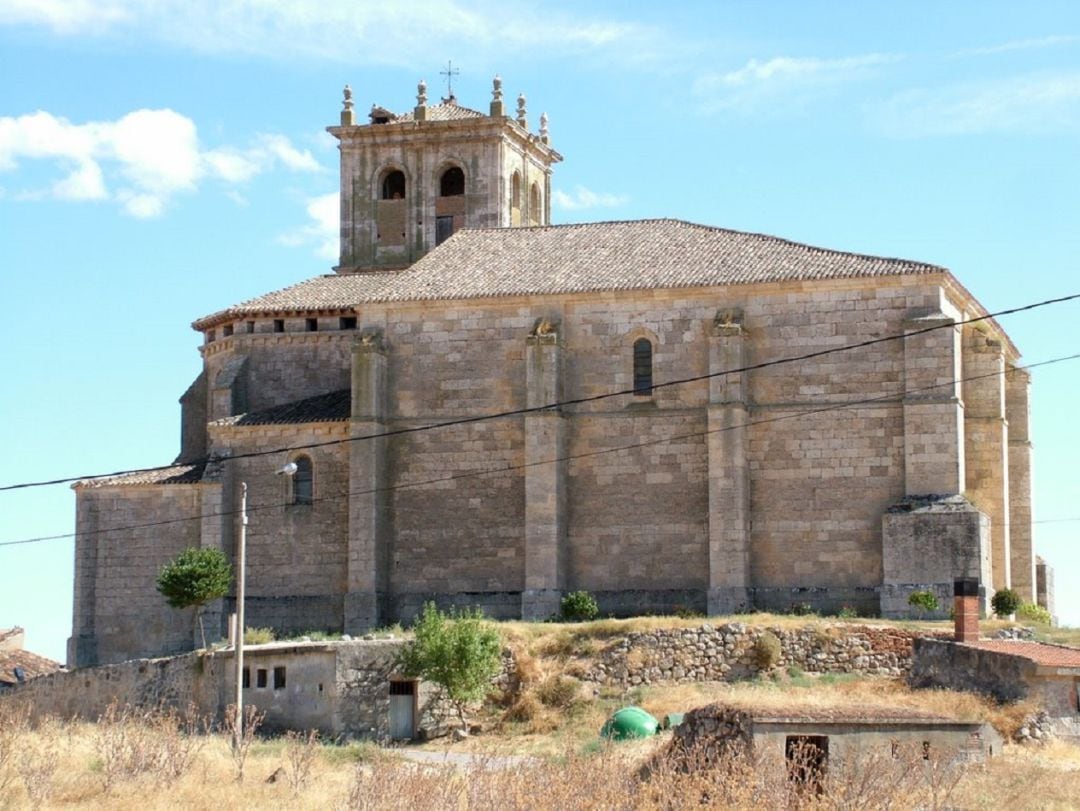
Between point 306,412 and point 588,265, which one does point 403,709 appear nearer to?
point 306,412

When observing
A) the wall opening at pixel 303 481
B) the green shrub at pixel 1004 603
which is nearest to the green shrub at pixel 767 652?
the green shrub at pixel 1004 603

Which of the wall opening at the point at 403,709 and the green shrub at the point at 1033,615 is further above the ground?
the green shrub at the point at 1033,615

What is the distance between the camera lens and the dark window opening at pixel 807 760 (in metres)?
24.2

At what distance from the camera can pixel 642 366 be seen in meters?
46.8

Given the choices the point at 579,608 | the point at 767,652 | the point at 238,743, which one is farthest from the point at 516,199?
the point at 238,743

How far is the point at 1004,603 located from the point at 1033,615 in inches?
51.8

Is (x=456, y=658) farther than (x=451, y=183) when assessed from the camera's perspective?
No

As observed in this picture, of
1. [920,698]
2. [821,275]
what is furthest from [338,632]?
[920,698]

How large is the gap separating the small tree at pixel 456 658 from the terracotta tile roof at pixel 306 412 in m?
9.28

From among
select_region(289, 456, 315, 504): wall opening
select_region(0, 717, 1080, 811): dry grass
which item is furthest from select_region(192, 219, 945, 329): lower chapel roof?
select_region(0, 717, 1080, 811): dry grass

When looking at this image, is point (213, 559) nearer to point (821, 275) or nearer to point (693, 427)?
point (693, 427)

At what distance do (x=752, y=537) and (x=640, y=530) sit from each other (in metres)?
2.58

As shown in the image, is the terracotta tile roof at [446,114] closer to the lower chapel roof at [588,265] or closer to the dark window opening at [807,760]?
the lower chapel roof at [588,265]

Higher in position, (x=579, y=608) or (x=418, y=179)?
(x=418, y=179)
